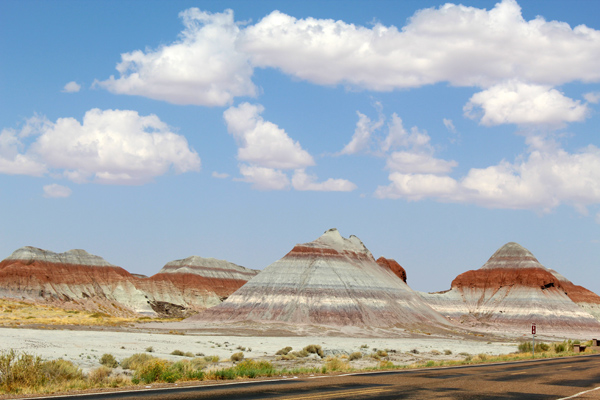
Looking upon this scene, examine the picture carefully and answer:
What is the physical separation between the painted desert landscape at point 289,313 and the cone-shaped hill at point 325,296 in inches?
10.3

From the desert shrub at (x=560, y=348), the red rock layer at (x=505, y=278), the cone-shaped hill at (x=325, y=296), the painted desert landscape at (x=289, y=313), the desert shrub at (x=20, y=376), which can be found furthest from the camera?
the red rock layer at (x=505, y=278)

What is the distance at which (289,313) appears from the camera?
102125mm

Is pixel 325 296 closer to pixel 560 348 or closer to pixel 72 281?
pixel 560 348

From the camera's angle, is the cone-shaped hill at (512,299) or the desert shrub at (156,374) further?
the cone-shaped hill at (512,299)

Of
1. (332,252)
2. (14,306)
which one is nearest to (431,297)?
(332,252)

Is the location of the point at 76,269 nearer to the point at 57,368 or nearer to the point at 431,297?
the point at 431,297

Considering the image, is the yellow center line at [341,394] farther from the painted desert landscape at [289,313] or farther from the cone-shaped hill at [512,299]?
the cone-shaped hill at [512,299]

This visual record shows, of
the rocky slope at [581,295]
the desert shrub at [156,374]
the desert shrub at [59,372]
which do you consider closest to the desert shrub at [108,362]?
the desert shrub at [59,372]

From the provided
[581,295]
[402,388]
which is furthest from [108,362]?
[581,295]

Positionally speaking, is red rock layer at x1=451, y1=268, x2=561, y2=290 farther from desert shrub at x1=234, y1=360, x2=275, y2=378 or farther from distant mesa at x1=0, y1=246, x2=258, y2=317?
desert shrub at x1=234, y1=360, x2=275, y2=378

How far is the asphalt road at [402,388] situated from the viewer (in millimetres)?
18312

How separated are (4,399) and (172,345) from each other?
3496cm

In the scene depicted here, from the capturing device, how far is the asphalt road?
18.3 meters

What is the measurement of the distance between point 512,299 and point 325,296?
65568 millimetres
